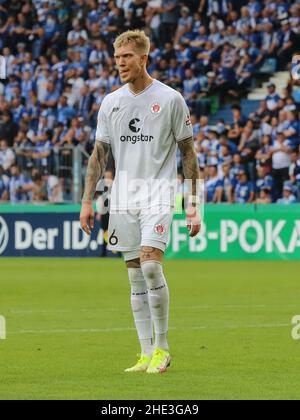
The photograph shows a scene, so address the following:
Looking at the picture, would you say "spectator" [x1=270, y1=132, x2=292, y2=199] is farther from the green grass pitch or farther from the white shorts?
the white shorts

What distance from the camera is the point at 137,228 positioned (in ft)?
30.0

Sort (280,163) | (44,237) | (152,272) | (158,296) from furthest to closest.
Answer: (44,237)
(280,163)
(158,296)
(152,272)

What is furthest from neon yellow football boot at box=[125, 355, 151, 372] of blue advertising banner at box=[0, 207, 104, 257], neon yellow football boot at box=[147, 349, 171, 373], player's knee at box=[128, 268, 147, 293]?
blue advertising banner at box=[0, 207, 104, 257]

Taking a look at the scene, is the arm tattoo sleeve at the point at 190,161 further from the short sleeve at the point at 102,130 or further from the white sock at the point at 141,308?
the white sock at the point at 141,308

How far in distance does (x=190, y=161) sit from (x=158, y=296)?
3.47ft

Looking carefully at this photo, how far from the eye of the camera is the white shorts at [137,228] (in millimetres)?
8914

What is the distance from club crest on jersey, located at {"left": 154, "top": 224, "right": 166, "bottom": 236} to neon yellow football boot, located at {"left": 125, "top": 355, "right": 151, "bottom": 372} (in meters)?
0.97

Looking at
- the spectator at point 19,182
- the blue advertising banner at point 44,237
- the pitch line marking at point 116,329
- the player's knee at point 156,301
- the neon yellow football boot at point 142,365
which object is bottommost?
the blue advertising banner at point 44,237

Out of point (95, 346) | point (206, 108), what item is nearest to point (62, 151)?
point (206, 108)

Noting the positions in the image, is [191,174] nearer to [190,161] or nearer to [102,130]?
[190,161]

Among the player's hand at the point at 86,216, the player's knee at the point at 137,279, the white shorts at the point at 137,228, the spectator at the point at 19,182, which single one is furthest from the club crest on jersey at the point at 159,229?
the spectator at the point at 19,182

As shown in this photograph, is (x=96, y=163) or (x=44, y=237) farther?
(x=44, y=237)

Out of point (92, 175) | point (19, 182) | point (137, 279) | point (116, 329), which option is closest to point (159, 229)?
point (137, 279)

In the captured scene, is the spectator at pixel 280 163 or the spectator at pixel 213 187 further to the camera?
the spectator at pixel 213 187
